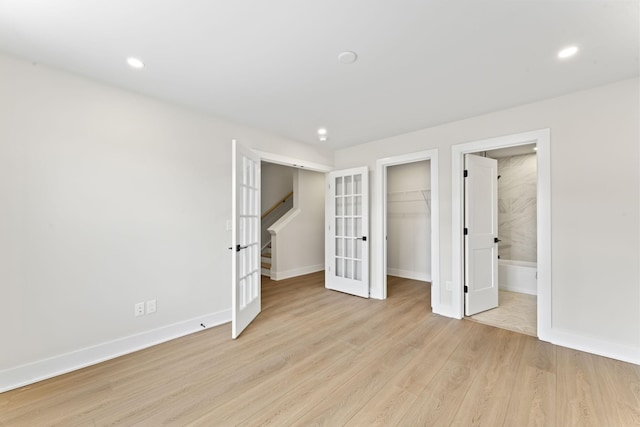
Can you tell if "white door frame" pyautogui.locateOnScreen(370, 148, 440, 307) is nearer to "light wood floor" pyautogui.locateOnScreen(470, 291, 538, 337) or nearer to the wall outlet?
"light wood floor" pyautogui.locateOnScreen(470, 291, 538, 337)

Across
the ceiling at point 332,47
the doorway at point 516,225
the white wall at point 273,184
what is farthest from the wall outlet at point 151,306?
the white wall at point 273,184

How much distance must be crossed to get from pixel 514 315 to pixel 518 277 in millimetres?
1283

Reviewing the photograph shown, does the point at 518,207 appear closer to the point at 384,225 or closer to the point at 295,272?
the point at 384,225

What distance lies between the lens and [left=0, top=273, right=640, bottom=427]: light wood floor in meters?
1.67

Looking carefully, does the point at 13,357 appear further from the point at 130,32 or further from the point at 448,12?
the point at 448,12

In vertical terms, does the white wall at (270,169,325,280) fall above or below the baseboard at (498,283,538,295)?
above

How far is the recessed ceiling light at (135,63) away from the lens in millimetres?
2004

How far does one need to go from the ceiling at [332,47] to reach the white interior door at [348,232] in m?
1.69

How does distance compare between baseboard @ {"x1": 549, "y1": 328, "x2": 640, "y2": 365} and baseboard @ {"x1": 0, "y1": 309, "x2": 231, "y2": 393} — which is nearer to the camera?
Answer: baseboard @ {"x1": 0, "y1": 309, "x2": 231, "y2": 393}

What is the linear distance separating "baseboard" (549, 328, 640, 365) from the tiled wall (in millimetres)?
2577

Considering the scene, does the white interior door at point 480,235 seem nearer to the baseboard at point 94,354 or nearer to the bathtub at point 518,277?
the bathtub at point 518,277

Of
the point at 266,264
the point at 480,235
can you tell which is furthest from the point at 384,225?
the point at 266,264

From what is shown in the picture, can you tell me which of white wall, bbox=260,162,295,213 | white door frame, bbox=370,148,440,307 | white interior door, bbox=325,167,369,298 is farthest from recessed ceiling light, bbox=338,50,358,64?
white wall, bbox=260,162,295,213

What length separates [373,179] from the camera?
412 cm
